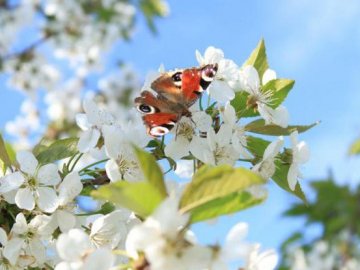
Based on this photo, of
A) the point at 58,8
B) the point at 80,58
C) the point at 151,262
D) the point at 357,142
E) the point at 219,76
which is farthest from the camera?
the point at 80,58

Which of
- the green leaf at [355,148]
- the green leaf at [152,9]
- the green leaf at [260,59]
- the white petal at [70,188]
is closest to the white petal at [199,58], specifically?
the green leaf at [260,59]

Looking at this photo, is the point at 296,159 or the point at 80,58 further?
the point at 80,58

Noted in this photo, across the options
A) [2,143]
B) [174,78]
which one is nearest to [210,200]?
[174,78]

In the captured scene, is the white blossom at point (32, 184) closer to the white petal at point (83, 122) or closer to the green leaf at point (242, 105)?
the white petal at point (83, 122)

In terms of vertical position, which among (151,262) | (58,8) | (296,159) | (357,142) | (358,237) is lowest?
(358,237)

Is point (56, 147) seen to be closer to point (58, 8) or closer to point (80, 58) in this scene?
point (58, 8)

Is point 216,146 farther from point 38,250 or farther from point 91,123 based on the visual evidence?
point 38,250

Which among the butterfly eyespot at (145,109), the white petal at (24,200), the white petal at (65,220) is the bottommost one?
the white petal at (65,220)
